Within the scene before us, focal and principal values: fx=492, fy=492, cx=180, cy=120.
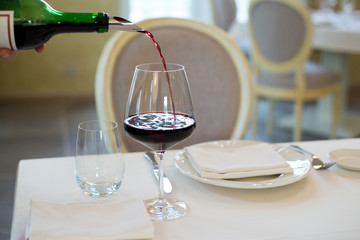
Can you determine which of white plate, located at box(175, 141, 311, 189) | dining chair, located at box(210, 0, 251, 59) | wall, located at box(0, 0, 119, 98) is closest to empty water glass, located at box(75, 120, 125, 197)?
white plate, located at box(175, 141, 311, 189)

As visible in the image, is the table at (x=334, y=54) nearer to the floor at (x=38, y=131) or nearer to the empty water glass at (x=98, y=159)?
the floor at (x=38, y=131)

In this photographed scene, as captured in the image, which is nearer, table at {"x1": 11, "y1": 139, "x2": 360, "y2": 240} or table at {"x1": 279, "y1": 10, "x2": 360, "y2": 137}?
table at {"x1": 11, "y1": 139, "x2": 360, "y2": 240}

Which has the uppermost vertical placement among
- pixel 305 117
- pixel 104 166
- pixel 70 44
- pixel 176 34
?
pixel 176 34

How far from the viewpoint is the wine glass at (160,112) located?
0.78 meters

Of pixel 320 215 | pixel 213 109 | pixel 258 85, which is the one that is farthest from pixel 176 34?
pixel 258 85

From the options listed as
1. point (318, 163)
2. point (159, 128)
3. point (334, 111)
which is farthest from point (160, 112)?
point (334, 111)

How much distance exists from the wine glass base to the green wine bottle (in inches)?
11.4

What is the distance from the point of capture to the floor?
Result: 106 inches

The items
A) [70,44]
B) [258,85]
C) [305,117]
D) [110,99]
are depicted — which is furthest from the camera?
[70,44]

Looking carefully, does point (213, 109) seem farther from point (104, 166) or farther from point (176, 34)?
point (104, 166)

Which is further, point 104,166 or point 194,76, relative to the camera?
point 194,76

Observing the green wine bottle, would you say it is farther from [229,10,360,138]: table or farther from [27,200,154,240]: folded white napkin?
[229,10,360,138]: table

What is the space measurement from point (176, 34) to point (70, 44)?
3120mm

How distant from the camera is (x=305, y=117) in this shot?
371 centimetres
